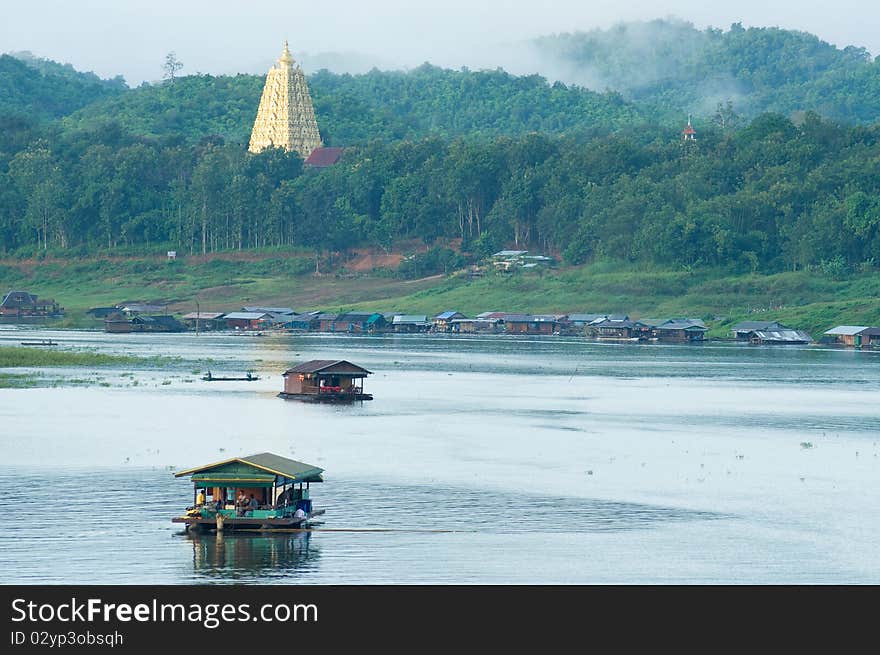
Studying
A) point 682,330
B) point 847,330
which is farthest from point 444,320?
point 847,330

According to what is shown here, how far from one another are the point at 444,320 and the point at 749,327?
31.4 metres

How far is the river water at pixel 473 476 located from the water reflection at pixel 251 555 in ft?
0.35

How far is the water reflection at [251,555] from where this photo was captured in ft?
134

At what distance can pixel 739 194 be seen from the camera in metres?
168

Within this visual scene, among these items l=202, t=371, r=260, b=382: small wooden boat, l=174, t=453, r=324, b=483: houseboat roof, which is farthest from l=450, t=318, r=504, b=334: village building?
l=174, t=453, r=324, b=483: houseboat roof

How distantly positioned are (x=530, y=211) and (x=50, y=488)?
13119 centimetres

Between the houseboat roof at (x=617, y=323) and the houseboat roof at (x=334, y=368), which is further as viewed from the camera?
the houseboat roof at (x=617, y=323)

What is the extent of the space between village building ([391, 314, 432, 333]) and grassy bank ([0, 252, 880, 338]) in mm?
3392

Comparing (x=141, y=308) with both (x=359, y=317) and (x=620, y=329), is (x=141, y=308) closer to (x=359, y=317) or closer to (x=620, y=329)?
(x=359, y=317)

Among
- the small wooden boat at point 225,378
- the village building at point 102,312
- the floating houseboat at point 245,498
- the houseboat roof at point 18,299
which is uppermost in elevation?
the houseboat roof at point 18,299

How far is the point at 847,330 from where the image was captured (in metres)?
142

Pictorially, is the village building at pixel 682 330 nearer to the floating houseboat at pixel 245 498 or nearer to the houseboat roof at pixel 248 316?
the houseboat roof at pixel 248 316

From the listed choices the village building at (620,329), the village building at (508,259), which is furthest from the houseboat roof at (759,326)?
the village building at (508,259)
